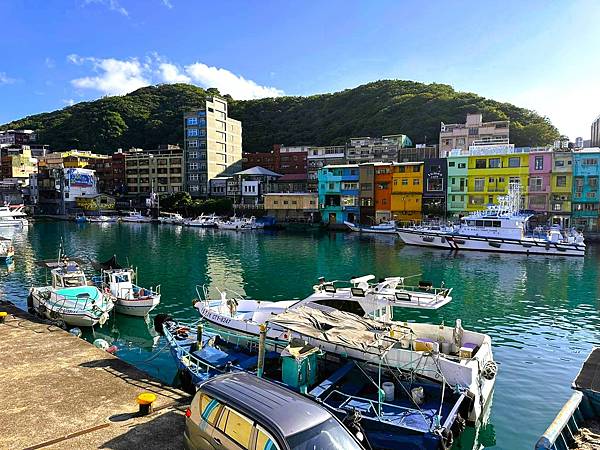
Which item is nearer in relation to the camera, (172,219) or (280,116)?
(172,219)

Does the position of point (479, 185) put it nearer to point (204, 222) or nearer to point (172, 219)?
point (204, 222)

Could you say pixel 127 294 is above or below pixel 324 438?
below

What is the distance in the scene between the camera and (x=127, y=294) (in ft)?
78.4

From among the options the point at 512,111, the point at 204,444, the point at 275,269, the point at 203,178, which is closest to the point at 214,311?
the point at 204,444

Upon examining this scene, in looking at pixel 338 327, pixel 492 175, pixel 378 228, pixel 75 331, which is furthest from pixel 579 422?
pixel 492 175

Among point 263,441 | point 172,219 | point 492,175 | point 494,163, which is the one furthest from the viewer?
point 172,219

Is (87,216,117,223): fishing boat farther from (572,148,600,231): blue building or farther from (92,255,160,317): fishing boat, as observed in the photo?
(572,148,600,231): blue building

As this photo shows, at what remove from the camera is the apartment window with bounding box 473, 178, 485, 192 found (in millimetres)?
68750

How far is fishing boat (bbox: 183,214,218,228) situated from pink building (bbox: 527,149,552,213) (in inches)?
2218

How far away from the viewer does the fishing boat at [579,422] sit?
8358 millimetres

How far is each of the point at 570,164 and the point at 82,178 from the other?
111557 millimetres

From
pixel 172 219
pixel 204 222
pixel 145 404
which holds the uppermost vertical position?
pixel 145 404

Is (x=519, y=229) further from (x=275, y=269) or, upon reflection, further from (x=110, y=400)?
(x=110, y=400)

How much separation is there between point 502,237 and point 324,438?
163ft
